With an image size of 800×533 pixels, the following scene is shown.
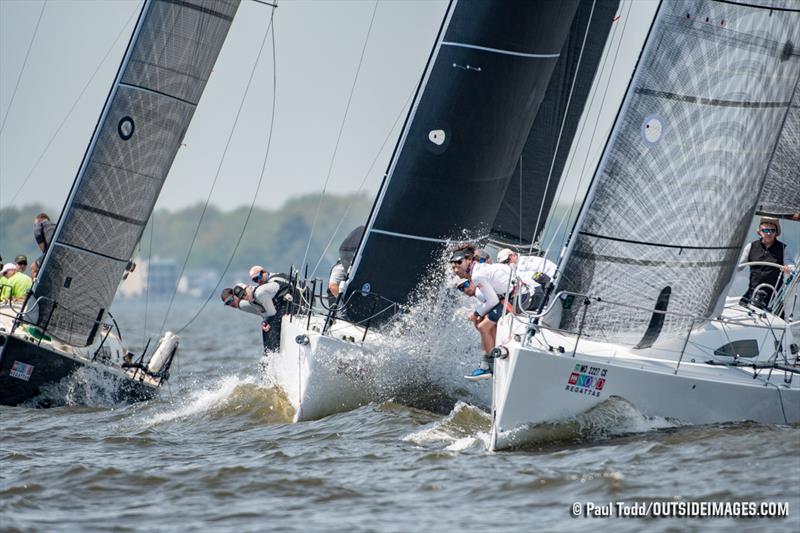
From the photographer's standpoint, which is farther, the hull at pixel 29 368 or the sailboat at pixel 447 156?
the hull at pixel 29 368

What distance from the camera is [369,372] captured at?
37.2ft

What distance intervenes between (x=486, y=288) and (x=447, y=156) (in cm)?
210

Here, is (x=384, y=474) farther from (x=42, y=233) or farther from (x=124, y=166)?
(x=42, y=233)

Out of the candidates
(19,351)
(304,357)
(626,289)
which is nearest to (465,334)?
(304,357)

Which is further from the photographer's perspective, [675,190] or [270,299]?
[270,299]

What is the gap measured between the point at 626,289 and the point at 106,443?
4.36 m

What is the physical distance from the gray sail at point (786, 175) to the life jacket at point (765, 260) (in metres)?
0.39

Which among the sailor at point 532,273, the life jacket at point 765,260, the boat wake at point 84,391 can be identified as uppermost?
the life jacket at point 765,260

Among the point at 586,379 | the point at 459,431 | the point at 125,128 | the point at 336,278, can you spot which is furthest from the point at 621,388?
the point at 125,128

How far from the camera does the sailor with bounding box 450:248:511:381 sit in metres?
10.4

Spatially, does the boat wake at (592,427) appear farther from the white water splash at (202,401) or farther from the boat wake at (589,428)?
the white water splash at (202,401)

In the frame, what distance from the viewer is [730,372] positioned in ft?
31.4

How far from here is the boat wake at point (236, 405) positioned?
12.0 m

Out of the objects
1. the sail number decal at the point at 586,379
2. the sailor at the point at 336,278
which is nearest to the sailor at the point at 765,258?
the sail number decal at the point at 586,379
